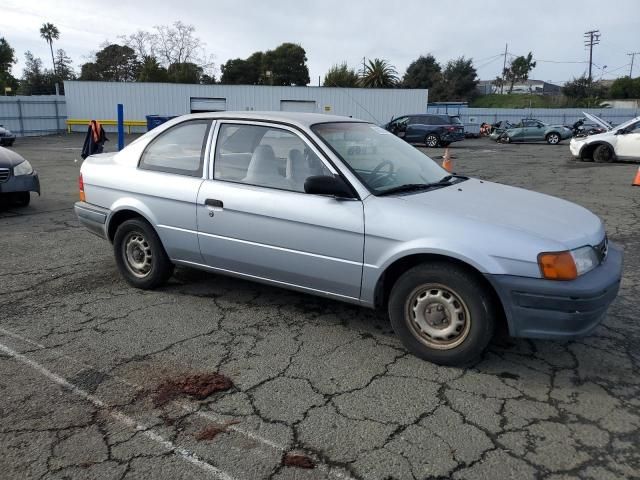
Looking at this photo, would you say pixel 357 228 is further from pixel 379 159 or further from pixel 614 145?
pixel 614 145

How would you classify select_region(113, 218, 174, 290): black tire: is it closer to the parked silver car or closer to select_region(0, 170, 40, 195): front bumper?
the parked silver car

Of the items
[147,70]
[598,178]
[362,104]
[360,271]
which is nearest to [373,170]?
[360,271]

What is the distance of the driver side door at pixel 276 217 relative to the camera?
3643 mm

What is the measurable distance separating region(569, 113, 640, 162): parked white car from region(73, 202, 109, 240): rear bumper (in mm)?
15963

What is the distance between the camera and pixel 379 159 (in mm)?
Answer: 4148

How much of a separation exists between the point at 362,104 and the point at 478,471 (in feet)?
117

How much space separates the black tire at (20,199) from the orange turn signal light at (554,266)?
8.12 meters

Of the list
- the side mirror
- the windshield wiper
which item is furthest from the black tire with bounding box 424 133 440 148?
the side mirror

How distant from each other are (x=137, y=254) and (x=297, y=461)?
2.92 meters

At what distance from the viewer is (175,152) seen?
456cm

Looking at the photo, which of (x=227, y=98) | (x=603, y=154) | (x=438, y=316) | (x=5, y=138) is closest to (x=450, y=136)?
(x=603, y=154)

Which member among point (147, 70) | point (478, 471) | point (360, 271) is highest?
point (147, 70)

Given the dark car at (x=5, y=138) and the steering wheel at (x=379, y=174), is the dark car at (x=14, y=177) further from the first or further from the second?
the dark car at (x=5, y=138)

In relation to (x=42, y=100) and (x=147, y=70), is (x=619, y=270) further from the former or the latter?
(x=147, y=70)
